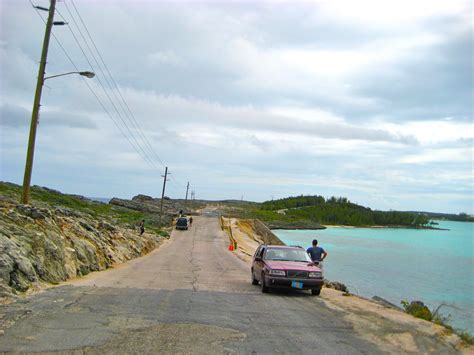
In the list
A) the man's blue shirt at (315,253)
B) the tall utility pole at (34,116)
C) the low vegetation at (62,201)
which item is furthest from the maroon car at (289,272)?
the low vegetation at (62,201)

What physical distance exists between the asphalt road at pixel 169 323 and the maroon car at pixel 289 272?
76 cm

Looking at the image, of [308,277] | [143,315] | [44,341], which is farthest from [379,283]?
[44,341]

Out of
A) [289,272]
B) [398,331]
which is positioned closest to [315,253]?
[289,272]

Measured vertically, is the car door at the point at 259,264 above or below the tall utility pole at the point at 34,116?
below

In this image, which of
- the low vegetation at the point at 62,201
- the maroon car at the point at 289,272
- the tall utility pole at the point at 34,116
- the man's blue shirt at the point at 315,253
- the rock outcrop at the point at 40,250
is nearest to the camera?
the rock outcrop at the point at 40,250

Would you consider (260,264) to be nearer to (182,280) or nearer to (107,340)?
(182,280)

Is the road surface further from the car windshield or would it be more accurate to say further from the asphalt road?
the car windshield

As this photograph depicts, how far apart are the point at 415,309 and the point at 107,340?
8.80 m

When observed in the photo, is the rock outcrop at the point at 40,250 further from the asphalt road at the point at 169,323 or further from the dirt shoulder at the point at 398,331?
the dirt shoulder at the point at 398,331

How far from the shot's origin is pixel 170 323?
8562 mm

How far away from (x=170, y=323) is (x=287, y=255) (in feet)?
25.5

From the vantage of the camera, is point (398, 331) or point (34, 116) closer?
point (398, 331)

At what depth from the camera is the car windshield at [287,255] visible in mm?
15648

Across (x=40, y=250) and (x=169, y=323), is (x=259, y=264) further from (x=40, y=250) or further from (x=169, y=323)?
(x=169, y=323)
